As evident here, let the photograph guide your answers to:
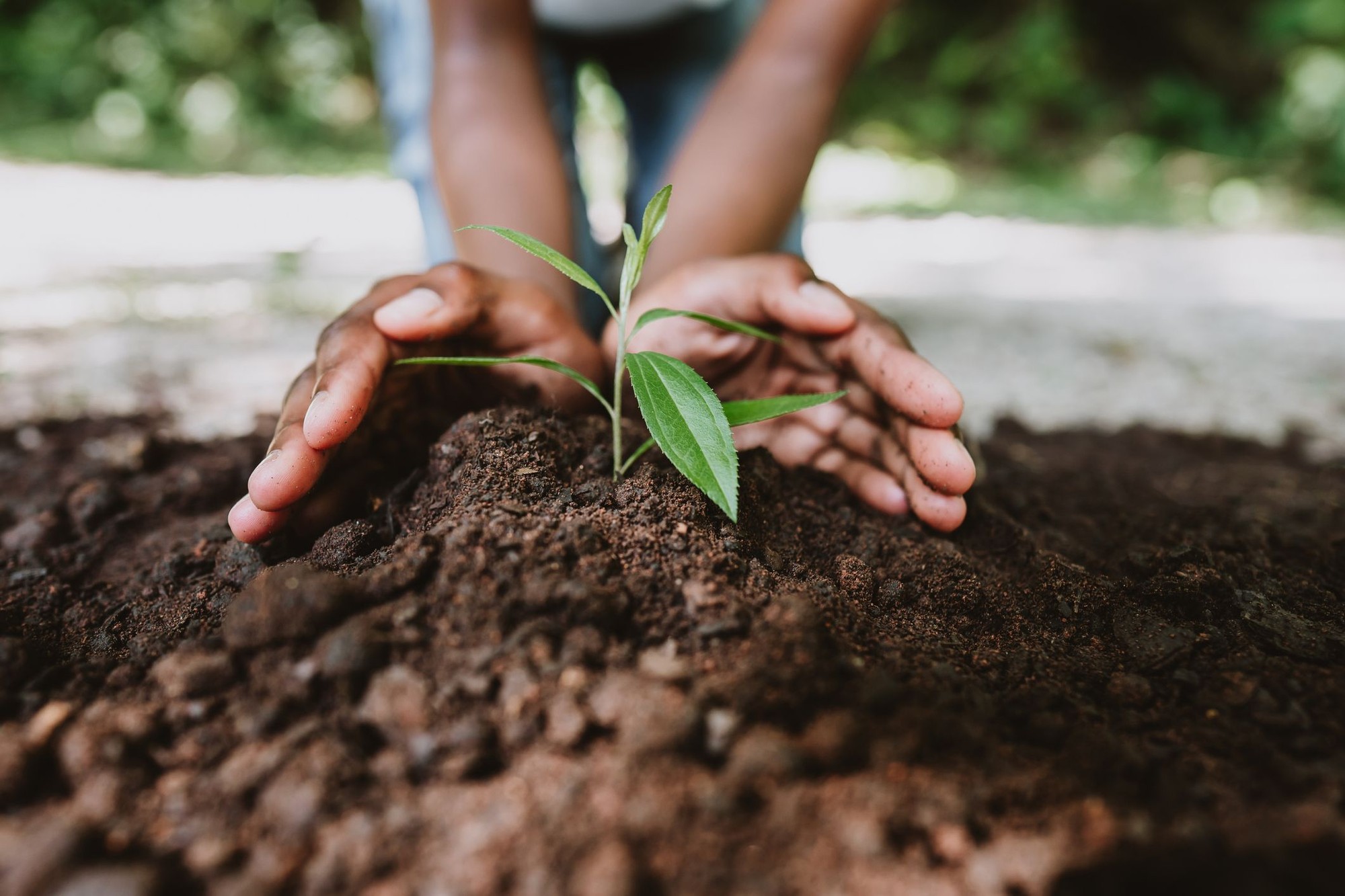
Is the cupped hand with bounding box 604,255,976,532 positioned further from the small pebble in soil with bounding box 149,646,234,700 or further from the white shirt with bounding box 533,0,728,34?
the white shirt with bounding box 533,0,728,34

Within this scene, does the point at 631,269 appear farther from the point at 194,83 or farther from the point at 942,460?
the point at 194,83

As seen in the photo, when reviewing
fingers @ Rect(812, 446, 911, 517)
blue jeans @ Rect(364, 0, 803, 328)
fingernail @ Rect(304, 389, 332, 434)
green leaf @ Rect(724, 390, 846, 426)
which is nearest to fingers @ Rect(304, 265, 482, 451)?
→ fingernail @ Rect(304, 389, 332, 434)

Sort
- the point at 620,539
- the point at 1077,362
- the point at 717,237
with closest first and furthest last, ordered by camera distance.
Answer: the point at 620,539, the point at 717,237, the point at 1077,362

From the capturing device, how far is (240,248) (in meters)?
5.00

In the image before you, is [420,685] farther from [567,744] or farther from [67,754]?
[67,754]

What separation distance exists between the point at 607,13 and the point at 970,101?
23.5ft

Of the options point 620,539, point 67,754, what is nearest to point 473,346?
point 620,539

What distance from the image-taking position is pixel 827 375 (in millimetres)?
1709

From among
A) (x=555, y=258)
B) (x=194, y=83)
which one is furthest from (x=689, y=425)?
(x=194, y=83)

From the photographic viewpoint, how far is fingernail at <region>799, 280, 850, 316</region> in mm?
1534

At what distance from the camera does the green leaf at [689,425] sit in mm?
1095

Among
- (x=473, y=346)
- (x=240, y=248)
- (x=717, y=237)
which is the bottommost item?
(x=240, y=248)

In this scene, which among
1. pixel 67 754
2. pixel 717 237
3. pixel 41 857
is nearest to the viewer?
pixel 41 857

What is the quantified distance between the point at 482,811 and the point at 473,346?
948 millimetres
